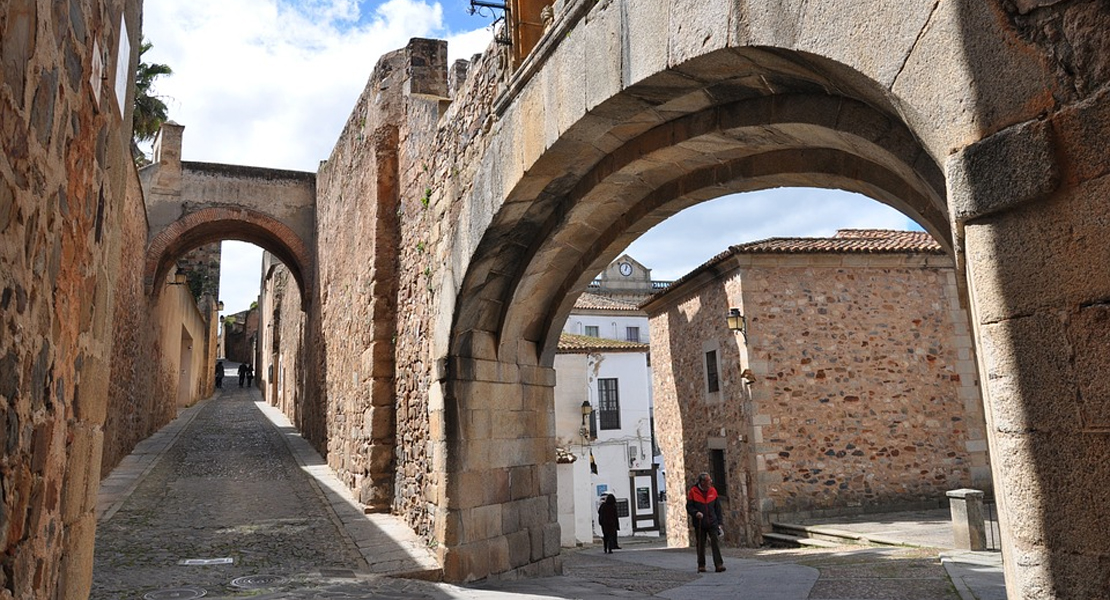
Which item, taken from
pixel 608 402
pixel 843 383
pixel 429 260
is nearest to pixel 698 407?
pixel 843 383

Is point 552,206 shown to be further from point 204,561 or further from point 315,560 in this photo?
point 204,561

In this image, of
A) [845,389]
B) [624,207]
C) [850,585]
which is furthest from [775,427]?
[624,207]

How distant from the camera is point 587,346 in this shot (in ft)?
68.4

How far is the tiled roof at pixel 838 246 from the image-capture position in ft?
43.7

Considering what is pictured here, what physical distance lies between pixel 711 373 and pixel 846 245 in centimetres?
356

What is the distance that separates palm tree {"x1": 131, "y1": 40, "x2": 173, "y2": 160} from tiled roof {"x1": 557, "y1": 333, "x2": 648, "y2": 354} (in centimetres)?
1063

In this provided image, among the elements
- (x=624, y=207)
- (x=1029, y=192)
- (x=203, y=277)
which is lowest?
(x=1029, y=192)

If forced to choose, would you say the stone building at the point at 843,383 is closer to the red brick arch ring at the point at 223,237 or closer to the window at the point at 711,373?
the window at the point at 711,373

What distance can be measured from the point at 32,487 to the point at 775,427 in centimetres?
1225

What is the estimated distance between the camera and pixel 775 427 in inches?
512

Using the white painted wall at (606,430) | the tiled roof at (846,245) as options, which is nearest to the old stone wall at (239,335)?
the white painted wall at (606,430)

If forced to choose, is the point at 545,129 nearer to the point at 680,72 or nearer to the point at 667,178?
the point at 667,178

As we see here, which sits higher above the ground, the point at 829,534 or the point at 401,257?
the point at 401,257

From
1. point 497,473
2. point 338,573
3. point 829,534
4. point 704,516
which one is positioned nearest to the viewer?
point 338,573
